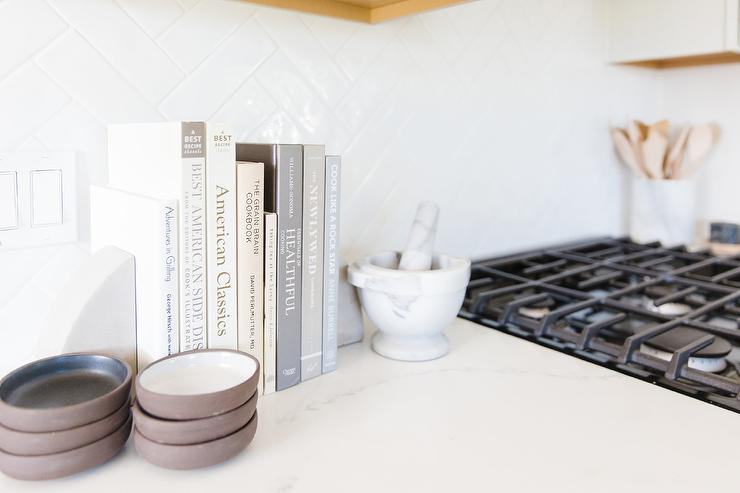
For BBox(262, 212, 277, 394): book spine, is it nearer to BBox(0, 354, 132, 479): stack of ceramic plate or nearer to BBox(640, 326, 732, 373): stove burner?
BBox(0, 354, 132, 479): stack of ceramic plate

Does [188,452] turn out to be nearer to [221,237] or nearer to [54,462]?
[54,462]

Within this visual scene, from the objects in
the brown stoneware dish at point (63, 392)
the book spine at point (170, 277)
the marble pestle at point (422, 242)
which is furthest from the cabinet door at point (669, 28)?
the brown stoneware dish at point (63, 392)

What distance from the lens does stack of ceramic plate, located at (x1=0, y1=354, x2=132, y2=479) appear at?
1.78 feet

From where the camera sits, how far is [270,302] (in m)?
0.75

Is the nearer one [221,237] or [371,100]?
[221,237]

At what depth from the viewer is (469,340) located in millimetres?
950

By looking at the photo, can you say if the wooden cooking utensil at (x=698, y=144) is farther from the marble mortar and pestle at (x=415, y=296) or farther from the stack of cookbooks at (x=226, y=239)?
the stack of cookbooks at (x=226, y=239)

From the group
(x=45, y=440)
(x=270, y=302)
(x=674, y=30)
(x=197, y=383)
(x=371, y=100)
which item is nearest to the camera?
(x=45, y=440)

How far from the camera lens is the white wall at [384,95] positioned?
77 cm

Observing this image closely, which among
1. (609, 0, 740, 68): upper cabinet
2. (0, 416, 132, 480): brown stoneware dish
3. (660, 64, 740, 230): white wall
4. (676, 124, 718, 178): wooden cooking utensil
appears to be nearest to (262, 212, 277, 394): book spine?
(0, 416, 132, 480): brown stoneware dish

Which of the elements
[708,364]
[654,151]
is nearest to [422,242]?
[708,364]

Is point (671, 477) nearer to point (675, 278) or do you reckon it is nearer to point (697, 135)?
point (675, 278)

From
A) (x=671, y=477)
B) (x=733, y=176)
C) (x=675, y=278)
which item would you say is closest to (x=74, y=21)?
(x=671, y=477)

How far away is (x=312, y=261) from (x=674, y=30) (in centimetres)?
115
